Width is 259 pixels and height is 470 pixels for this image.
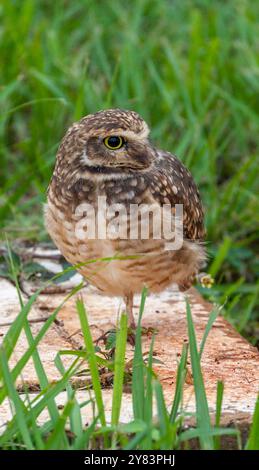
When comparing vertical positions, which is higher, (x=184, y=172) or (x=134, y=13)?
(x=134, y=13)

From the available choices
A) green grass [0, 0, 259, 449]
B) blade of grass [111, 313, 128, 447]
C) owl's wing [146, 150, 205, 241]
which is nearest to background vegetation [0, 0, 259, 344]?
green grass [0, 0, 259, 449]

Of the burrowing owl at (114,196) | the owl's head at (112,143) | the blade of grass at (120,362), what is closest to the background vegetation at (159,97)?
the burrowing owl at (114,196)

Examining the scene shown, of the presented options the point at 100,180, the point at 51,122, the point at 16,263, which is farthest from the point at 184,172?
the point at 51,122

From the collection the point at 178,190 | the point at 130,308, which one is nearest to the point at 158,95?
the point at 178,190

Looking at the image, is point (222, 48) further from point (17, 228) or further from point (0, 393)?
point (0, 393)

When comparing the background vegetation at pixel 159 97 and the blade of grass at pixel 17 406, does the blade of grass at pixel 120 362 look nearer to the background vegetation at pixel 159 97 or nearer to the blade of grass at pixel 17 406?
the blade of grass at pixel 17 406

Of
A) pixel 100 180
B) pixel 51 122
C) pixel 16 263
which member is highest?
pixel 51 122

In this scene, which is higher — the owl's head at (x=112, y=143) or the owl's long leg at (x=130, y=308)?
the owl's head at (x=112, y=143)
